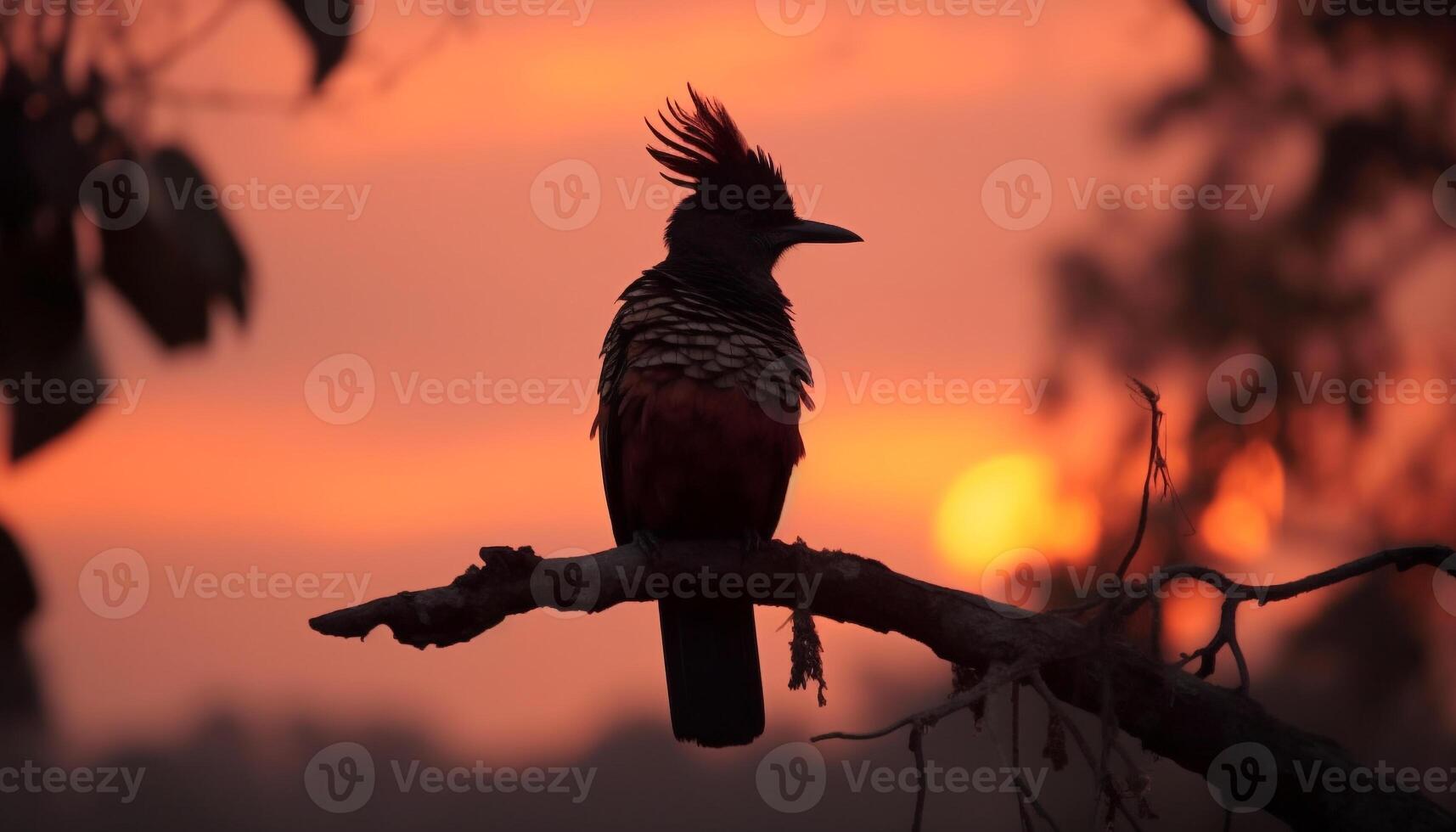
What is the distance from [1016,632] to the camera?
3.53m

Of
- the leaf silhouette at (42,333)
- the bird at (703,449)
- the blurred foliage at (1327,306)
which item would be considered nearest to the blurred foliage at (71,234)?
the leaf silhouette at (42,333)

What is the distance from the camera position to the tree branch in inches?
130

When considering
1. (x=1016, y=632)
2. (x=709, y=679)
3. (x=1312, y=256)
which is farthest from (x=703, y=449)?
(x=1312, y=256)

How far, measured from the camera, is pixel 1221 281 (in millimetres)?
7852

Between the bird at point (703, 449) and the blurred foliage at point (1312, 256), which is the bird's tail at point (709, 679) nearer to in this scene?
the bird at point (703, 449)

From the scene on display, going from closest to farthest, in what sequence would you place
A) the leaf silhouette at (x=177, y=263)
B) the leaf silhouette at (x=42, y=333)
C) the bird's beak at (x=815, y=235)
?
the leaf silhouette at (x=42, y=333)
the leaf silhouette at (x=177, y=263)
the bird's beak at (x=815, y=235)

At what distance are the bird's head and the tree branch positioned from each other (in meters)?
2.27

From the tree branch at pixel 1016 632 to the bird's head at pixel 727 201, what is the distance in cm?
227

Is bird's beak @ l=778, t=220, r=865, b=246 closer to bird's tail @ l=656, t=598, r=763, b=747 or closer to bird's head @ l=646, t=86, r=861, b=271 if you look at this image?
bird's head @ l=646, t=86, r=861, b=271

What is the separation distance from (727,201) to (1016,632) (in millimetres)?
2916

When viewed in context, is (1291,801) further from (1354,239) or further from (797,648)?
(1354,239)

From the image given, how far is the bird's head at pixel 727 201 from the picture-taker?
5805 mm

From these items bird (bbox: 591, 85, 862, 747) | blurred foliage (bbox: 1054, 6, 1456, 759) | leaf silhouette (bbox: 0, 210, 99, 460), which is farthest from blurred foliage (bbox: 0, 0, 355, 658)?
blurred foliage (bbox: 1054, 6, 1456, 759)

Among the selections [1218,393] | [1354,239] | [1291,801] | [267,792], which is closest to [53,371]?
[1291,801]
